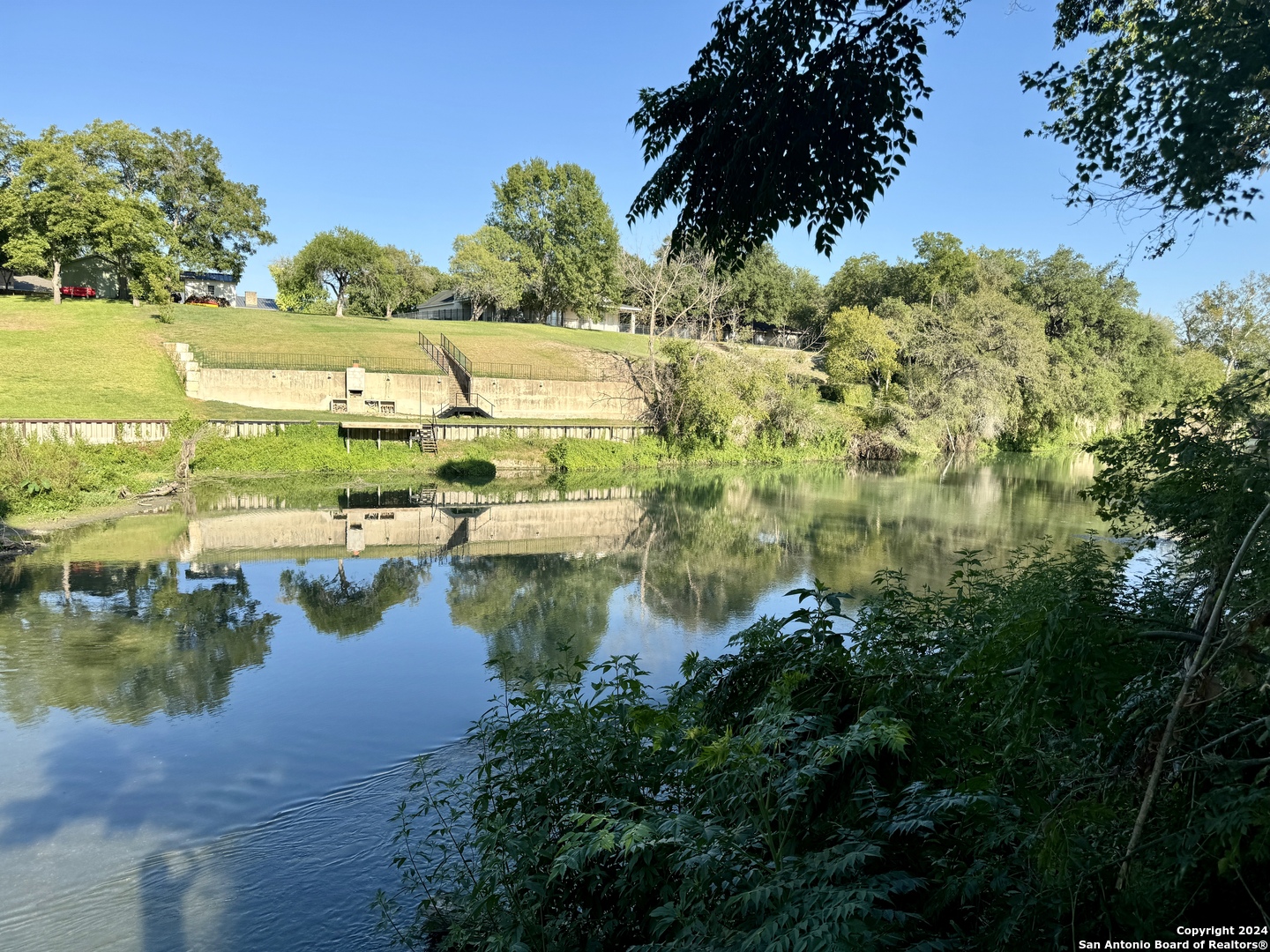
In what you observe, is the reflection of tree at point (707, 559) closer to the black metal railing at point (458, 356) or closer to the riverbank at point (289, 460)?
the riverbank at point (289, 460)

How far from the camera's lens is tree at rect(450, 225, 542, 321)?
184ft

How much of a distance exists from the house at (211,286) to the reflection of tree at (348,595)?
153ft

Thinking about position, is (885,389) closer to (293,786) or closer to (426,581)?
(426,581)

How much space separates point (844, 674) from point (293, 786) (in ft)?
18.7

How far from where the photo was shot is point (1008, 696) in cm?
316

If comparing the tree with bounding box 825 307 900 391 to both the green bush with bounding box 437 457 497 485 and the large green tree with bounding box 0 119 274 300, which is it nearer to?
the green bush with bounding box 437 457 497 485

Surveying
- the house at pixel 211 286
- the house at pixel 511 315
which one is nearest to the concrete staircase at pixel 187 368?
the house at pixel 211 286

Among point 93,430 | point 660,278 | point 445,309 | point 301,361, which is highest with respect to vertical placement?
point 445,309

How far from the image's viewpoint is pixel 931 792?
314cm

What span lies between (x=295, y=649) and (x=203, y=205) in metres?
49.0

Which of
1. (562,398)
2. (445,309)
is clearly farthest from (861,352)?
(445,309)

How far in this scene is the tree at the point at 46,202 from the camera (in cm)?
3706

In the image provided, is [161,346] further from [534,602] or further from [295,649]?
[295,649]

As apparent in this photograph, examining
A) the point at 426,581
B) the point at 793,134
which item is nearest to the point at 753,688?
the point at 793,134
